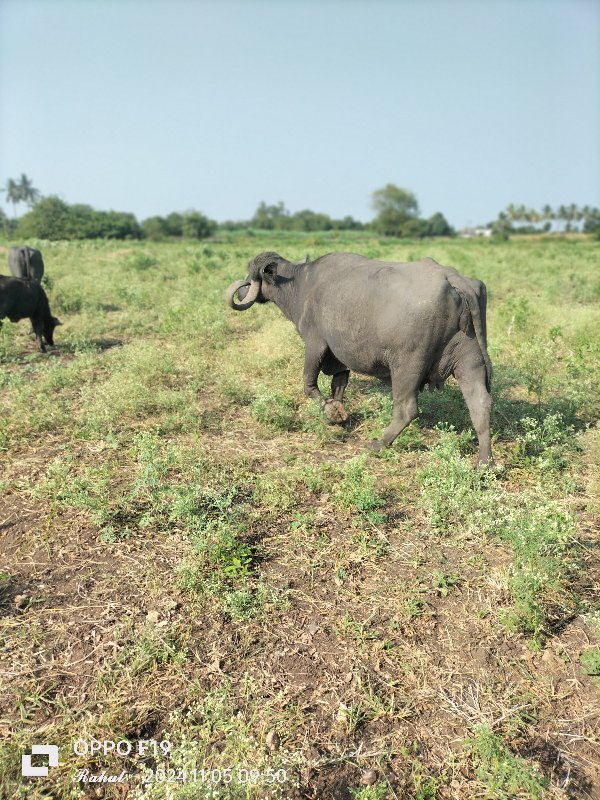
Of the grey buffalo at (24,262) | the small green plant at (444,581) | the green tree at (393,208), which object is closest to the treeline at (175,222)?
the green tree at (393,208)

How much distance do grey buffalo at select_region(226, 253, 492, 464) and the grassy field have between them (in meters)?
0.53

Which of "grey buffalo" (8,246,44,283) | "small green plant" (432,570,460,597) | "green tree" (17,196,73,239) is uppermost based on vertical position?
"green tree" (17,196,73,239)

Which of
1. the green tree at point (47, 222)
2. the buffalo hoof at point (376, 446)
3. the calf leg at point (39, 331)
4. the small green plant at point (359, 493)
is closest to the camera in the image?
the small green plant at point (359, 493)

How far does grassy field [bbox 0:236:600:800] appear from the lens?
2.48m

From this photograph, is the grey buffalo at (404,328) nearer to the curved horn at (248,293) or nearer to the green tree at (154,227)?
the curved horn at (248,293)

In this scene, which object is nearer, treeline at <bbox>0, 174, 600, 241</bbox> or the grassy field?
the grassy field

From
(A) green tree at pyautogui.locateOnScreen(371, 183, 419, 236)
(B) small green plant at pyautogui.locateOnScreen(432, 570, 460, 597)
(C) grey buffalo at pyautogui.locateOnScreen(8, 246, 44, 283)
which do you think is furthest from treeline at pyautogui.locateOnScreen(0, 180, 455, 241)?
(B) small green plant at pyautogui.locateOnScreen(432, 570, 460, 597)

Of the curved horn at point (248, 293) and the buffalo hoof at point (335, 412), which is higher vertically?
the curved horn at point (248, 293)

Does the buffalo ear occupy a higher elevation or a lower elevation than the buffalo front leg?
higher

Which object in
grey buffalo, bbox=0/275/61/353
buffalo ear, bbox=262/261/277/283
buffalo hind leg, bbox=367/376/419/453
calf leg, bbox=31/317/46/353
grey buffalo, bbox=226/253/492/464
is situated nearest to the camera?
grey buffalo, bbox=226/253/492/464

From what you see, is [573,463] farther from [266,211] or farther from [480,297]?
[266,211]

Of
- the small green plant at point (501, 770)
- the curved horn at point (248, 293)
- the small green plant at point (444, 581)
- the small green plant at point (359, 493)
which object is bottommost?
the small green plant at point (501, 770)

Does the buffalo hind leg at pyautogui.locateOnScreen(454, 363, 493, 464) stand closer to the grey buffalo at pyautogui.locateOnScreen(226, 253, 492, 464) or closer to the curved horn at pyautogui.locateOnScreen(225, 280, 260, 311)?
the grey buffalo at pyautogui.locateOnScreen(226, 253, 492, 464)

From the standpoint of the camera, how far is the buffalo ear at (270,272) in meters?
6.38
